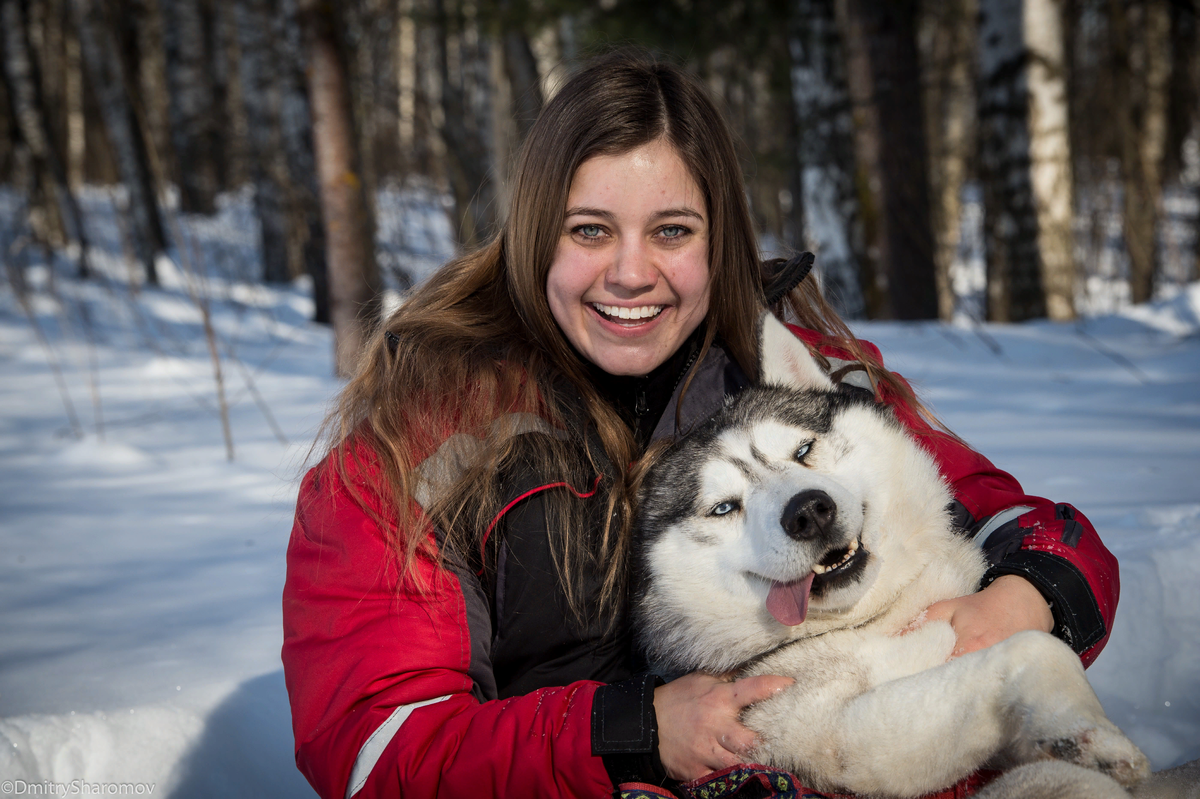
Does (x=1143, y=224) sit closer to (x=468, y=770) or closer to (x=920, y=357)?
(x=920, y=357)

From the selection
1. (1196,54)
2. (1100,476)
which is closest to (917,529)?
(1100,476)

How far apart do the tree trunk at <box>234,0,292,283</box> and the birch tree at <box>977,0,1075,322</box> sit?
8099 mm

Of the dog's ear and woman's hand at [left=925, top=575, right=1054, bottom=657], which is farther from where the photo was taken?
the dog's ear

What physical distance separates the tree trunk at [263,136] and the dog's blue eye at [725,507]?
31.9ft

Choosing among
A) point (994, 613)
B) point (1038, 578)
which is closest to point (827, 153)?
point (1038, 578)

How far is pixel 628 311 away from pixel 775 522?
2.11 feet

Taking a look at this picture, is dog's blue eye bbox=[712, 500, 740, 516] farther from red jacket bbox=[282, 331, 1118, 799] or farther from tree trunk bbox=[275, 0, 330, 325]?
tree trunk bbox=[275, 0, 330, 325]

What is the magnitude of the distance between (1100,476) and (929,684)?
2.30 meters

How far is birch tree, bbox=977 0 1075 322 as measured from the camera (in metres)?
5.86

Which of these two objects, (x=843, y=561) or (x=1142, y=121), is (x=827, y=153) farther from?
(x=1142, y=121)

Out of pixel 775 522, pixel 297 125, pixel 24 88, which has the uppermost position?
pixel 24 88

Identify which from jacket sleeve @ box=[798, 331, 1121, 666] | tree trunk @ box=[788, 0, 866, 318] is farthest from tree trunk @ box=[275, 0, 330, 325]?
jacket sleeve @ box=[798, 331, 1121, 666]

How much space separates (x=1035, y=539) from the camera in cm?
173

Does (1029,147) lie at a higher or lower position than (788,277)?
higher
